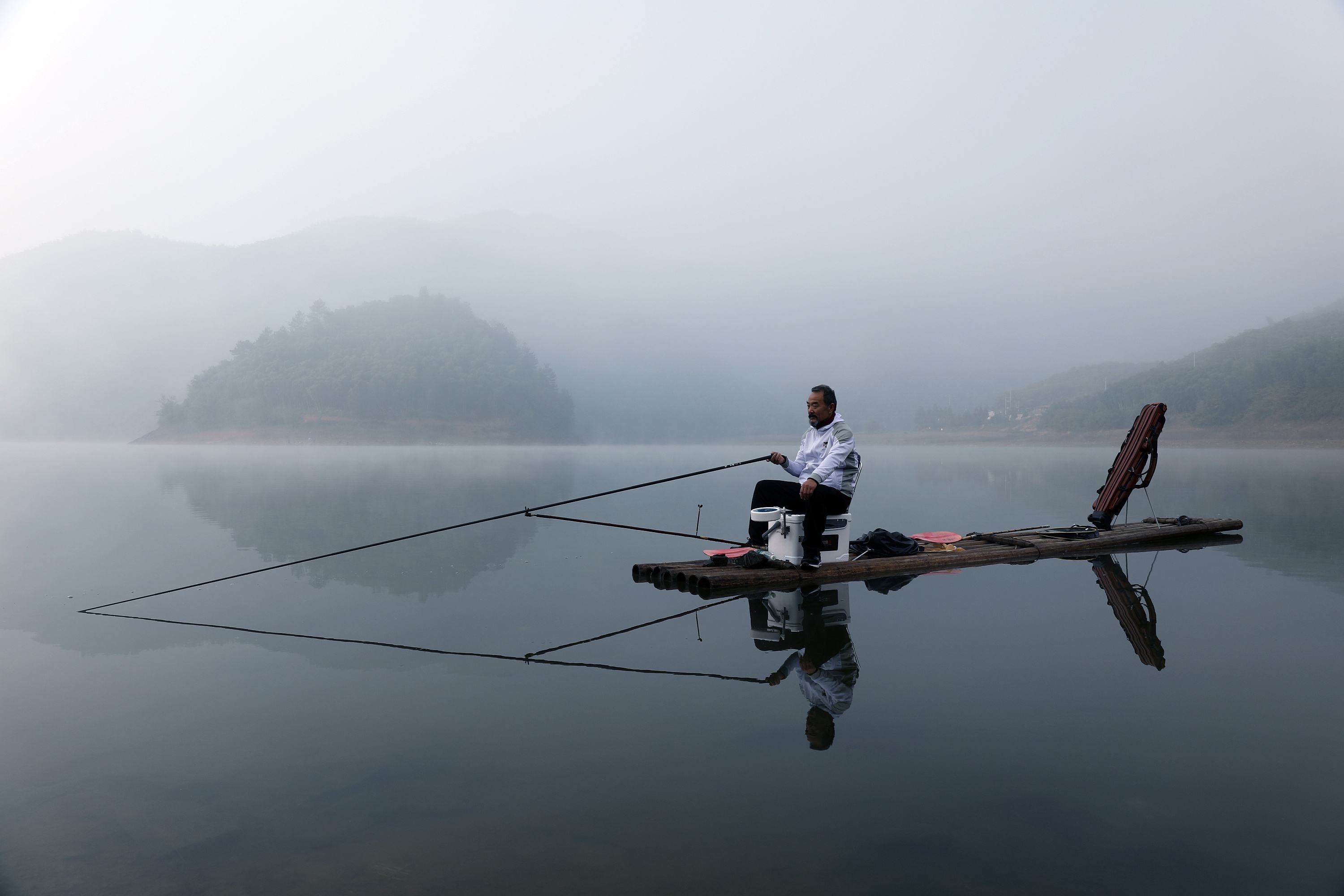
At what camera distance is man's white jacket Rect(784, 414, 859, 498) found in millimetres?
8422

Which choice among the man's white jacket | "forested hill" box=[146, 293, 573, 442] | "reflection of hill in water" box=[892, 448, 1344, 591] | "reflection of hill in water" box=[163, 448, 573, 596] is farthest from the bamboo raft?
"forested hill" box=[146, 293, 573, 442]

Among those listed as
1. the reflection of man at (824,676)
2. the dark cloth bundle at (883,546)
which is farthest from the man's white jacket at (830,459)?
the reflection of man at (824,676)

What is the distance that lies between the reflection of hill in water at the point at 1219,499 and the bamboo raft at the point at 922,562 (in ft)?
4.09

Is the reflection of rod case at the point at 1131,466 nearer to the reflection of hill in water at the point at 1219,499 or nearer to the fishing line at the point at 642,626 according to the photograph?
the reflection of hill in water at the point at 1219,499

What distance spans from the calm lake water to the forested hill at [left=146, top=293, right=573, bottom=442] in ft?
497

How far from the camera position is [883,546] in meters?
9.96

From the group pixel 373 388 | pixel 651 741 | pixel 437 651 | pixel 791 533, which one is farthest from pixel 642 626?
pixel 373 388

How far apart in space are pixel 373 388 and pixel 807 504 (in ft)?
534

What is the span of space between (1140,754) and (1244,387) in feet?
680

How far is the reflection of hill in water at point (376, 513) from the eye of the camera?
1093 centimetres

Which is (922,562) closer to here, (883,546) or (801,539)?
(883,546)

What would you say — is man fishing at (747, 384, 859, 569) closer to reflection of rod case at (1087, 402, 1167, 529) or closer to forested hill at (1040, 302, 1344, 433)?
reflection of rod case at (1087, 402, 1167, 529)

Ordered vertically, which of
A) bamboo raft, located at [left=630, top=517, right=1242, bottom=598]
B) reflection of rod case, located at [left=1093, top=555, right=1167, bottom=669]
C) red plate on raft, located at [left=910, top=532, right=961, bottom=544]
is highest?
red plate on raft, located at [left=910, top=532, right=961, bottom=544]

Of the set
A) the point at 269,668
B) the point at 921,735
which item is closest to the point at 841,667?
the point at 921,735
